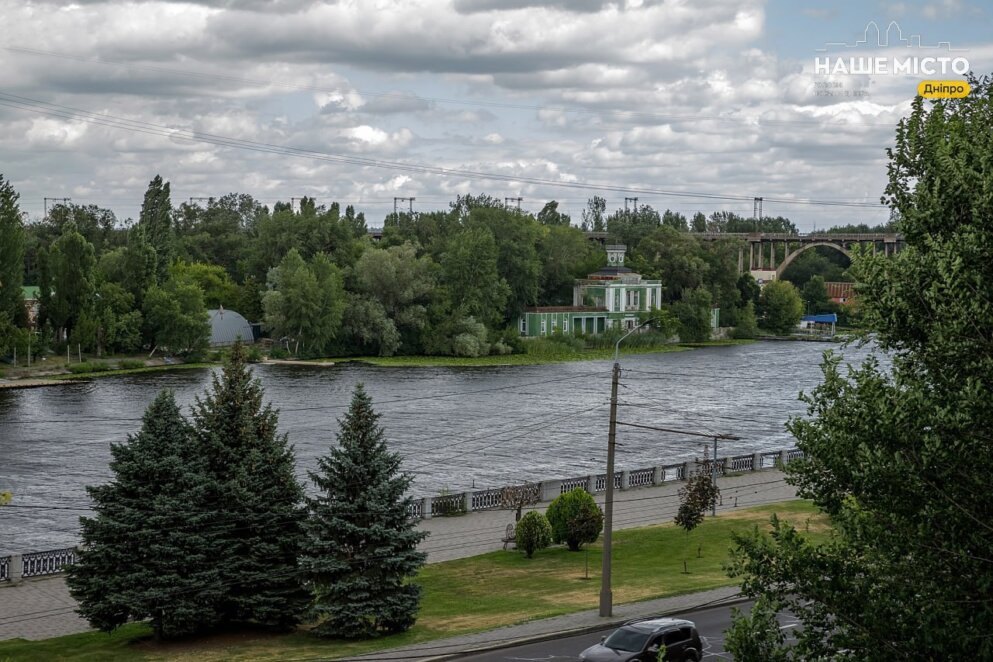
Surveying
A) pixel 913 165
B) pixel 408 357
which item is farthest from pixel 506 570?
pixel 408 357

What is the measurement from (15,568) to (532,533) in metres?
13.4

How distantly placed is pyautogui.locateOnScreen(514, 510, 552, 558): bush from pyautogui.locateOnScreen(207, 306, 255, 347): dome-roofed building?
223 ft

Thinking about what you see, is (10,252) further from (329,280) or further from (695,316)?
(695,316)

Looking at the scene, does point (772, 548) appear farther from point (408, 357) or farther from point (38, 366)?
point (408, 357)

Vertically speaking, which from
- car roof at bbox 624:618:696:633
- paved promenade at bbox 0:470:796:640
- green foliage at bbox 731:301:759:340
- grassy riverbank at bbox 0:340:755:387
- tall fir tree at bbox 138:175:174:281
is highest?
tall fir tree at bbox 138:175:174:281

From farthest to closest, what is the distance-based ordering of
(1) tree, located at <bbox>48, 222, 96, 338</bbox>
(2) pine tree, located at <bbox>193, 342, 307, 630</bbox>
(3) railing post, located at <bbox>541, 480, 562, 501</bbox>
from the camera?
(1) tree, located at <bbox>48, 222, 96, 338</bbox>
(3) railing post, located at <bbox>541, 480, 562, 501</bbox>
(2) pine tree, located at <bbox>193, 342, 307, 630</bbox>

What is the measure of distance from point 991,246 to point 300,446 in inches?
1663

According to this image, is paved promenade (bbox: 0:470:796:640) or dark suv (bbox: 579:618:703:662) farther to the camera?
paved promenade (bbox: 0:470:796:640)

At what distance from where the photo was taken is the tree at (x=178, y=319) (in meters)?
86.1

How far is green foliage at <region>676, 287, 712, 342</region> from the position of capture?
11731 cm

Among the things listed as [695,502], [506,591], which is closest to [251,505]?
[506,591]

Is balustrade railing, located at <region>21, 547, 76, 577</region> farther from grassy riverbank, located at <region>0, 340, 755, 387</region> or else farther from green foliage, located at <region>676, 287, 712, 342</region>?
green foliage, located at <region>676, 287, 712, 342</region>

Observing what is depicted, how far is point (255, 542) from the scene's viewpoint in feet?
76.6

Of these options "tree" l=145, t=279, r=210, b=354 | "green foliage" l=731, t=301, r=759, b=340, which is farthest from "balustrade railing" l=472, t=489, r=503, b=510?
"green foliage" l=731, t=301, r=759, b=340
